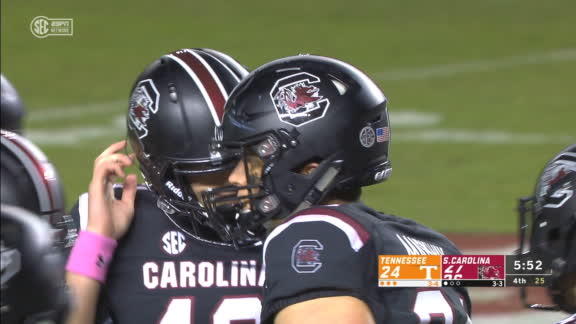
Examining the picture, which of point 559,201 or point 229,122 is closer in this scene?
point 559,201

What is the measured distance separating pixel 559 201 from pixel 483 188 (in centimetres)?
588

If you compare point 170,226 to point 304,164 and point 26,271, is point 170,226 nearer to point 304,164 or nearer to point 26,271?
point 304,164

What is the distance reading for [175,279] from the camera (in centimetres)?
333

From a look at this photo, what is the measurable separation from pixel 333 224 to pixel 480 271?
44 centimetres

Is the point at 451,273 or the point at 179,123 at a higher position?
the point at 179,123

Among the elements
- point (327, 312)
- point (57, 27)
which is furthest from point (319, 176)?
point (57, 27)

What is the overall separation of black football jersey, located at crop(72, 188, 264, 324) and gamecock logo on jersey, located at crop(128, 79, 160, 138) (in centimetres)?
37

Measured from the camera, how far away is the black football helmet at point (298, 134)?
2.92 meters

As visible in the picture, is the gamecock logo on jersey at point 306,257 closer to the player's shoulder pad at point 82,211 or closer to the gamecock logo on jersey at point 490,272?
the gamecock logo on jersey at point 490,272

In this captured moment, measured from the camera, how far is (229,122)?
304 cm

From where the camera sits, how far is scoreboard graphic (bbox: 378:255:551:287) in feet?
9.02

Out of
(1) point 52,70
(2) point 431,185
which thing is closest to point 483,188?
(2) point 431,185

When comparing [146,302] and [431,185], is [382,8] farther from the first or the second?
[146,302]

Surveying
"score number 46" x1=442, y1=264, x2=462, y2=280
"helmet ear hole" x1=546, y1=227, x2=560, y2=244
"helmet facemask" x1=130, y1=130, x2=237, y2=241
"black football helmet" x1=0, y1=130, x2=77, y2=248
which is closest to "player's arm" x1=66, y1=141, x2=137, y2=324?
"helmet facemask" x1=130, y1=130, x2=237, y2=241
